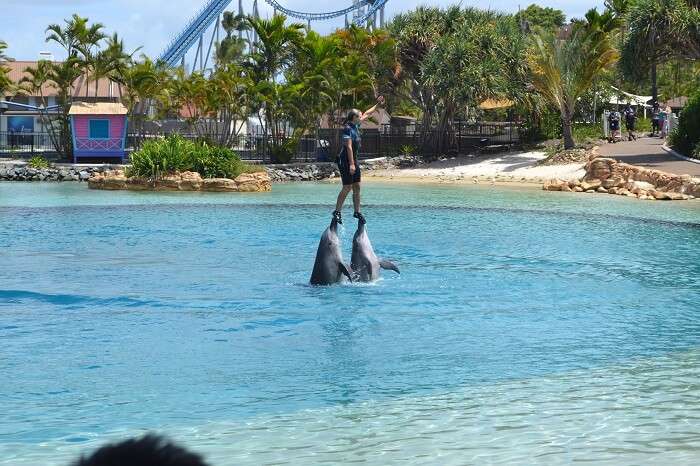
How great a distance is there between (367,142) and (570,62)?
1030 cm

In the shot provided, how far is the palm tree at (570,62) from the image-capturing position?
129 ft

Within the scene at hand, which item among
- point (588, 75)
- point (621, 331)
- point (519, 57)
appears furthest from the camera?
point (519, 57)

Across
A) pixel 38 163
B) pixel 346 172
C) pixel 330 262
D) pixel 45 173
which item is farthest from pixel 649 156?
pixel 330 262

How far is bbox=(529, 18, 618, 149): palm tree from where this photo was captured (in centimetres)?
3938

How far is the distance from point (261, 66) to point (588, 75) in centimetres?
1369

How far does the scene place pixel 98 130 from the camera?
1577 inches

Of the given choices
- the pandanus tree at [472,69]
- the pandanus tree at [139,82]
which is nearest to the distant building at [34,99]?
the pandanus tree at [139,82]

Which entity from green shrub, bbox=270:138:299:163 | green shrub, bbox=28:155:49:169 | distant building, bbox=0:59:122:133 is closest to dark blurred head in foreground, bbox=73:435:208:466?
green shrub, bbox=28:155:49:169

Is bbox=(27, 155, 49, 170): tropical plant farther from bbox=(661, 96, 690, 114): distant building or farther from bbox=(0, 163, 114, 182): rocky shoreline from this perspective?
bbox=(661, 96, 690, 114): distant building

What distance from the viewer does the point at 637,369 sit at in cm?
809

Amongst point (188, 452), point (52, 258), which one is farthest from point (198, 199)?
point (188, 452)

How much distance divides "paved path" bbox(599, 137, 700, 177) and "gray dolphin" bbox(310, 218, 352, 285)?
20699 mm

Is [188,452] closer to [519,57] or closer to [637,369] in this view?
[637,369]

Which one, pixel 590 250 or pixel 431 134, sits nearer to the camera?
pixel 590 250
